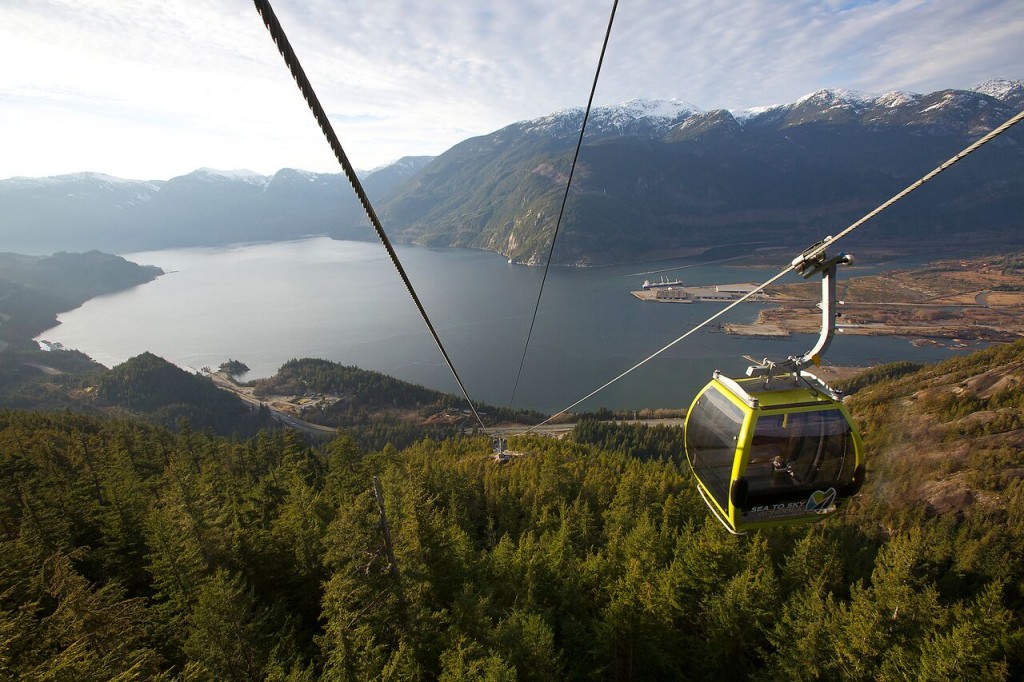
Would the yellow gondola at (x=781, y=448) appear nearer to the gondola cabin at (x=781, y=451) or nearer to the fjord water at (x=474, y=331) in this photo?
the gondola cabin at (x=781, y=451)

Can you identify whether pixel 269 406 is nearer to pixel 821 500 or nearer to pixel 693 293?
pixel 821 500

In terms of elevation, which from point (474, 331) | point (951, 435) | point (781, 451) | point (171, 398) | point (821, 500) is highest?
point (781, 451)

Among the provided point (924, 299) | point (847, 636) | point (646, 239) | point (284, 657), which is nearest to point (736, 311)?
point (924, 299)

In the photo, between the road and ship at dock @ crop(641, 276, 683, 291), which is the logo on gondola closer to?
the road

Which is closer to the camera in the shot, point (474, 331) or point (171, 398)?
point (171, 398)

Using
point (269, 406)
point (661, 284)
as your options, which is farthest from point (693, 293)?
point (269, 406)

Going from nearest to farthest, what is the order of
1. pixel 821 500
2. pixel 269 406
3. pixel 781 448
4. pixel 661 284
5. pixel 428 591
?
1. pixel 781 448
2. pixel 821 500
3. pixel 428 591
4. pixel 269 406
5. pixel 661 284

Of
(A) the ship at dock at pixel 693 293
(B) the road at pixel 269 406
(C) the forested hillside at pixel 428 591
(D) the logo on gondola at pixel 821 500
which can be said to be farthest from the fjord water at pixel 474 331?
(D) the logo on gondola at pixel 821 500

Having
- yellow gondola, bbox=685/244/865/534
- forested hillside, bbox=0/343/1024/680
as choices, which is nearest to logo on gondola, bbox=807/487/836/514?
yellow gondola, bbox=685/244/865/534
